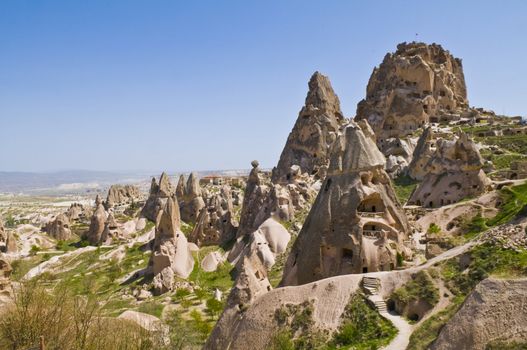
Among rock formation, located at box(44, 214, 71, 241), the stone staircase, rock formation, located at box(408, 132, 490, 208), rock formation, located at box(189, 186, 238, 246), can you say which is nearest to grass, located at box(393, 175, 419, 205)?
rock formation, located at box(408, 132, 490, 208)

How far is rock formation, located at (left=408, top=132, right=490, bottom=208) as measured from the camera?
4005cm

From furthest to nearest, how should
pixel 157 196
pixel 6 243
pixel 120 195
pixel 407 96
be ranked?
pixel 120 195 → pixel 407 96 → pixel 157 196 → pixel 6 243

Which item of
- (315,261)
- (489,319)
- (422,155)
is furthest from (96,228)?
(489,319)

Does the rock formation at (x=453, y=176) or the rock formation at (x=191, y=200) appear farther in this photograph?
the rock formation at (x=191, y=200)

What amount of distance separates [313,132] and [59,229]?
144ft

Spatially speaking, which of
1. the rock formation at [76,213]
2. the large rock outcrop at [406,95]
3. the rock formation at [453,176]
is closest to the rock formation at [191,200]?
the large rock outcrop at [406,95]

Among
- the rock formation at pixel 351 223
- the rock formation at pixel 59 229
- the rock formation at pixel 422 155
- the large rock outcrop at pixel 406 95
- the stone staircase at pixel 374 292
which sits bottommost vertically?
the rock formation at pixel 59 229

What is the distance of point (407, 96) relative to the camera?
81062mm

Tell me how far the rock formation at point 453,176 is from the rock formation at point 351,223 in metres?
15.1

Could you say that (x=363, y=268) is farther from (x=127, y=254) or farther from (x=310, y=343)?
(x=127, y=254)

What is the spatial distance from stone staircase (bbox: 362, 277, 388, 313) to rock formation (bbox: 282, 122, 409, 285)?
3.06 meters

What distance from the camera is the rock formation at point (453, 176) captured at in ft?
131

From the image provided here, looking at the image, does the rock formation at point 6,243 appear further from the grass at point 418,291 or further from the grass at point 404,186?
the grass at point 418,291

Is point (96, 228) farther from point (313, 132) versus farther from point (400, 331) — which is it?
point (400, 331)
